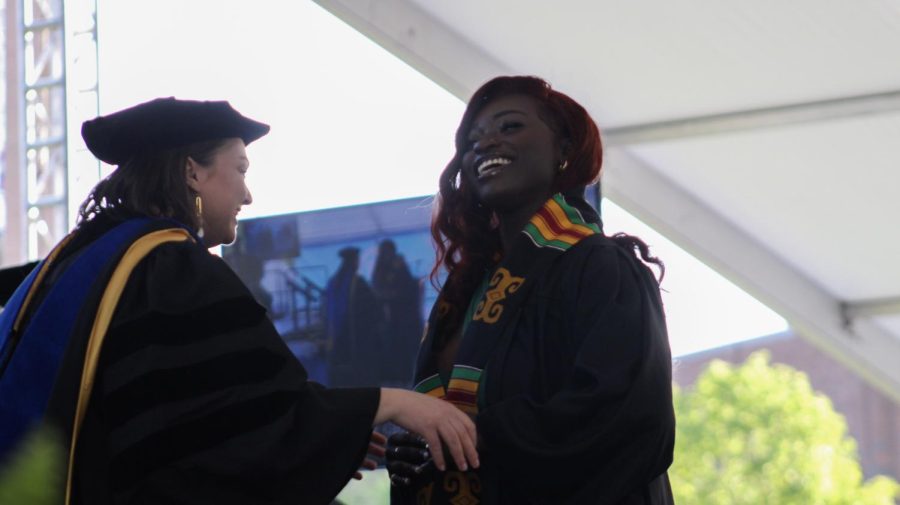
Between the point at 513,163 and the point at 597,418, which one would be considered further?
the point at 513,163

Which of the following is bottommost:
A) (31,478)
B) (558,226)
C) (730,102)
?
(31,478)

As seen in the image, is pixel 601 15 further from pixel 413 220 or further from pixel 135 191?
pixel 135 191

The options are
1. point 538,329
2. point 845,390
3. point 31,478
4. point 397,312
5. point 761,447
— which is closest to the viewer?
point 31,478

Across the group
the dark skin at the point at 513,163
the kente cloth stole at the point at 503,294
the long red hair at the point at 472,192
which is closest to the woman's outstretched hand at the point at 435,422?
the kente cloth stole at the point at 503,294

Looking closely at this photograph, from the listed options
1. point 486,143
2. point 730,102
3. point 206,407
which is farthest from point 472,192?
point 730,102

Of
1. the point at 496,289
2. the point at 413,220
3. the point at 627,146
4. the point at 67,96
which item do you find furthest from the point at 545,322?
the point at 67,96

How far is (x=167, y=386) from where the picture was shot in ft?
11.3

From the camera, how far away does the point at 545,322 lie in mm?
3701

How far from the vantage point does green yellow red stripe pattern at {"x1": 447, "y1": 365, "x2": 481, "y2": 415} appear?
12.2 feet

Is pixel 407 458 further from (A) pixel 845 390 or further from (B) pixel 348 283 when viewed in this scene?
(A) pixel 845 390

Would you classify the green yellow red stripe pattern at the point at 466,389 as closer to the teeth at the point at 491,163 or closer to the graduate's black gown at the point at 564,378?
the graduate's black gown at the point at 564,378

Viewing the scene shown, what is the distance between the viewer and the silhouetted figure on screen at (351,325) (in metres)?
6.29

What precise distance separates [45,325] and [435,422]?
902 millimetres

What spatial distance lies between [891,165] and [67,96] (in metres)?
4.30
